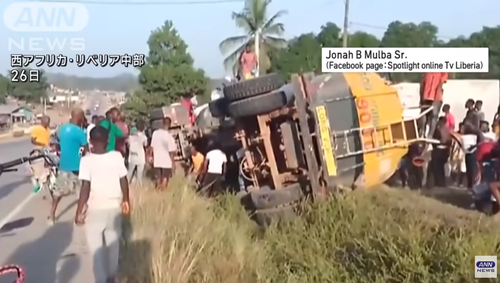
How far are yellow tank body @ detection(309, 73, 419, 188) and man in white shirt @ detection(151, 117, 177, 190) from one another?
245cm

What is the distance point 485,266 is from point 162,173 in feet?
14.6

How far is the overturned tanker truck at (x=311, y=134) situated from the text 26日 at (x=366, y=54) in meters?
0.39

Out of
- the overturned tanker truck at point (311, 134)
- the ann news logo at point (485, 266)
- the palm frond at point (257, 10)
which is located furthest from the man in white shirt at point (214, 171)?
the ann news logo at point (485, 266)

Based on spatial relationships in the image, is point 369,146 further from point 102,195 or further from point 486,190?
point 102,195

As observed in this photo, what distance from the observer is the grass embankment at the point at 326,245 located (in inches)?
174

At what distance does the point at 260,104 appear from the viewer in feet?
19.1

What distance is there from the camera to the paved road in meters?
5.12

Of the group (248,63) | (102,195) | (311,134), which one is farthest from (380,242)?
(248,63)

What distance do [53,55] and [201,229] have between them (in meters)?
1.38

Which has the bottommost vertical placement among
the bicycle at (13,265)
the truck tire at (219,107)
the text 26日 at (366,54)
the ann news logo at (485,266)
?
the ann news logo at (485,266)

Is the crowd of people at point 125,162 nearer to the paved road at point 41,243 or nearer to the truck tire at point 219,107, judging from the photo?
the paved road at point 41,243

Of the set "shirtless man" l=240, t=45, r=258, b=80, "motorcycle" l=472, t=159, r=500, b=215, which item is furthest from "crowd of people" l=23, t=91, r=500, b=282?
"shirtless man" l=240, t=45, r=258, b=80

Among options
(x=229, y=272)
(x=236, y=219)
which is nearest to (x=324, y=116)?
(x=236, y=219)

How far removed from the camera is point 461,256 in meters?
4.27
